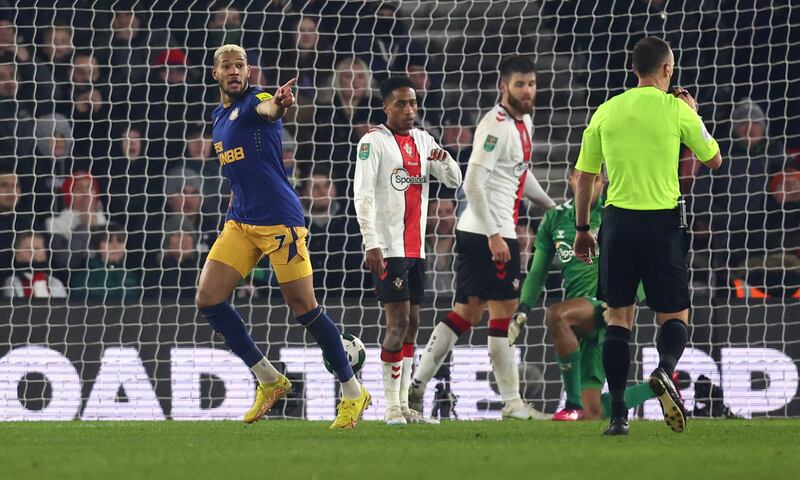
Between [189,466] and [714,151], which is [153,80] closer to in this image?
[714,151]

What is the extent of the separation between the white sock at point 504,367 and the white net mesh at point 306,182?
752 millimetres

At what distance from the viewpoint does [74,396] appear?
8.48 meters

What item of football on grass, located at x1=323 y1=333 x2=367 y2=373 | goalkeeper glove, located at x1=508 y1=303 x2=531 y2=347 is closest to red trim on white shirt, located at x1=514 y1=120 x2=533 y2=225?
goalkeeper glove, located at x1=508 y1=303 x2=531 y2=347

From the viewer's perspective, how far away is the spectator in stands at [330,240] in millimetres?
9758

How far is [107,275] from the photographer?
9.70m

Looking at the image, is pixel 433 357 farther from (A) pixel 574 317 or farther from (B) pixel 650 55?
(B) pixel 650 55

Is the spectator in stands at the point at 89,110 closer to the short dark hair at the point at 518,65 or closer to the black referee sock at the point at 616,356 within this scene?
the short dark hair at the point at 518,65

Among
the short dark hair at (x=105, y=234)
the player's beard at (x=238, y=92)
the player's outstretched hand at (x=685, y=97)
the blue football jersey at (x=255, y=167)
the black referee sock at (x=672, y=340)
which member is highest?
A: the player's outstretched hand at (x=685, y=97)

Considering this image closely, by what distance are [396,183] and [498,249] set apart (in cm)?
66

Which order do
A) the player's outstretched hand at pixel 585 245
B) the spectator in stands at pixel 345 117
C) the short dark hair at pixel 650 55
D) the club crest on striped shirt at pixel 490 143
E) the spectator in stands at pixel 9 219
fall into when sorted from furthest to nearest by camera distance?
the spectator in stands at pixel 345 117 < the spectator in stands at pixel 9 219 < the club crest on striped shirt at pixel 490 143 < the player's outstretched hand at pixel 585 245 < the short dark hair at pixel 650 55

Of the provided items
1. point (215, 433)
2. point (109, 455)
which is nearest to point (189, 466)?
point (109, 455)

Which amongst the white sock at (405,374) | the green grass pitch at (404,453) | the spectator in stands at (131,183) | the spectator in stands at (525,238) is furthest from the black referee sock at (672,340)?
the spectator in stands at (131,183)

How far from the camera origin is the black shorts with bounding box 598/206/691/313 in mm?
5566

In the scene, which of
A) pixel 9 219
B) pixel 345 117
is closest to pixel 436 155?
pixel 345 117
